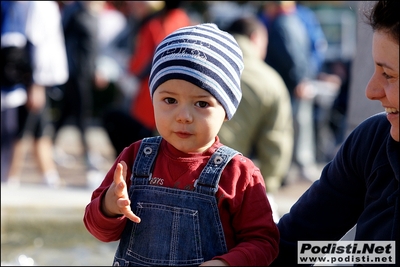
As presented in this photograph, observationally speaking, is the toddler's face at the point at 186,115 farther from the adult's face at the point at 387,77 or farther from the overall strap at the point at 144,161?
the adult's face at the point at 387,77

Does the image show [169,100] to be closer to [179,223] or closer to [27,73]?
[179,223]

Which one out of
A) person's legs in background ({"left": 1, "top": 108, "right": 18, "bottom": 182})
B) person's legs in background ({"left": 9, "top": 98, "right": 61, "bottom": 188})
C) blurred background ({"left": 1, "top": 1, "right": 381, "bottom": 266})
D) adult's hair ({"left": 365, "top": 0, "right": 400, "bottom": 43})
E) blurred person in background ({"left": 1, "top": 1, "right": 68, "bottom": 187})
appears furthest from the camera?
person's legs in background ({"left": 9, "top": 98, "right": 61, "bottom": 188})

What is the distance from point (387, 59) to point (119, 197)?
2.68ft

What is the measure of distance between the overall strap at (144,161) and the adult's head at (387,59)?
2.17 ft

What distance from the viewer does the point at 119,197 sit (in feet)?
7.19

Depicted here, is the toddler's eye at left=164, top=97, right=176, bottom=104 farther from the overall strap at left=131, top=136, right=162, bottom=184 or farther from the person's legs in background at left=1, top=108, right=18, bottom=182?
the person's legs in background at left=1, top=108, right=18, bottom=182

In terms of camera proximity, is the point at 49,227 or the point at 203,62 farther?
the point at 49,227

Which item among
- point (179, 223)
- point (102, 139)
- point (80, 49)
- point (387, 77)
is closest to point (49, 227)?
point (80, 49)

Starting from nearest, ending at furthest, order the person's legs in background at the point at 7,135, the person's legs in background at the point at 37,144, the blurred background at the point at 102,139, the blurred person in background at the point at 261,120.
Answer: the blurred person in background at the point at 261,120 < the blurred background at the point at 102,139 < the person's legs in background at the point at 7,135 < the person's legs in background at the point at 37,144

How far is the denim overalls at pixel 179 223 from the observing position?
224 centimetres

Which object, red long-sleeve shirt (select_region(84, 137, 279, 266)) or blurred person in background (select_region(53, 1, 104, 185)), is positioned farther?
blurred person in background (select_region(53, 1, 104, 185))

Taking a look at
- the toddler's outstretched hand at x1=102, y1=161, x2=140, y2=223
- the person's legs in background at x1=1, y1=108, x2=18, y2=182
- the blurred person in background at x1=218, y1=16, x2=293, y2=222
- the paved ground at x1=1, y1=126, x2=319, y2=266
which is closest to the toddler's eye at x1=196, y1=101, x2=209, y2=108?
the toddler's outstretched hand at x1=102, y1=161, x2=140, y2=223

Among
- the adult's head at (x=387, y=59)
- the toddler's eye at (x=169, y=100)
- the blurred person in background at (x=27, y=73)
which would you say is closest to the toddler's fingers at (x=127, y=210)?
the toddler's eye at (x=169, y=100)

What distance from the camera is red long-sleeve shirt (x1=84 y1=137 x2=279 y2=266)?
2.23 meters
